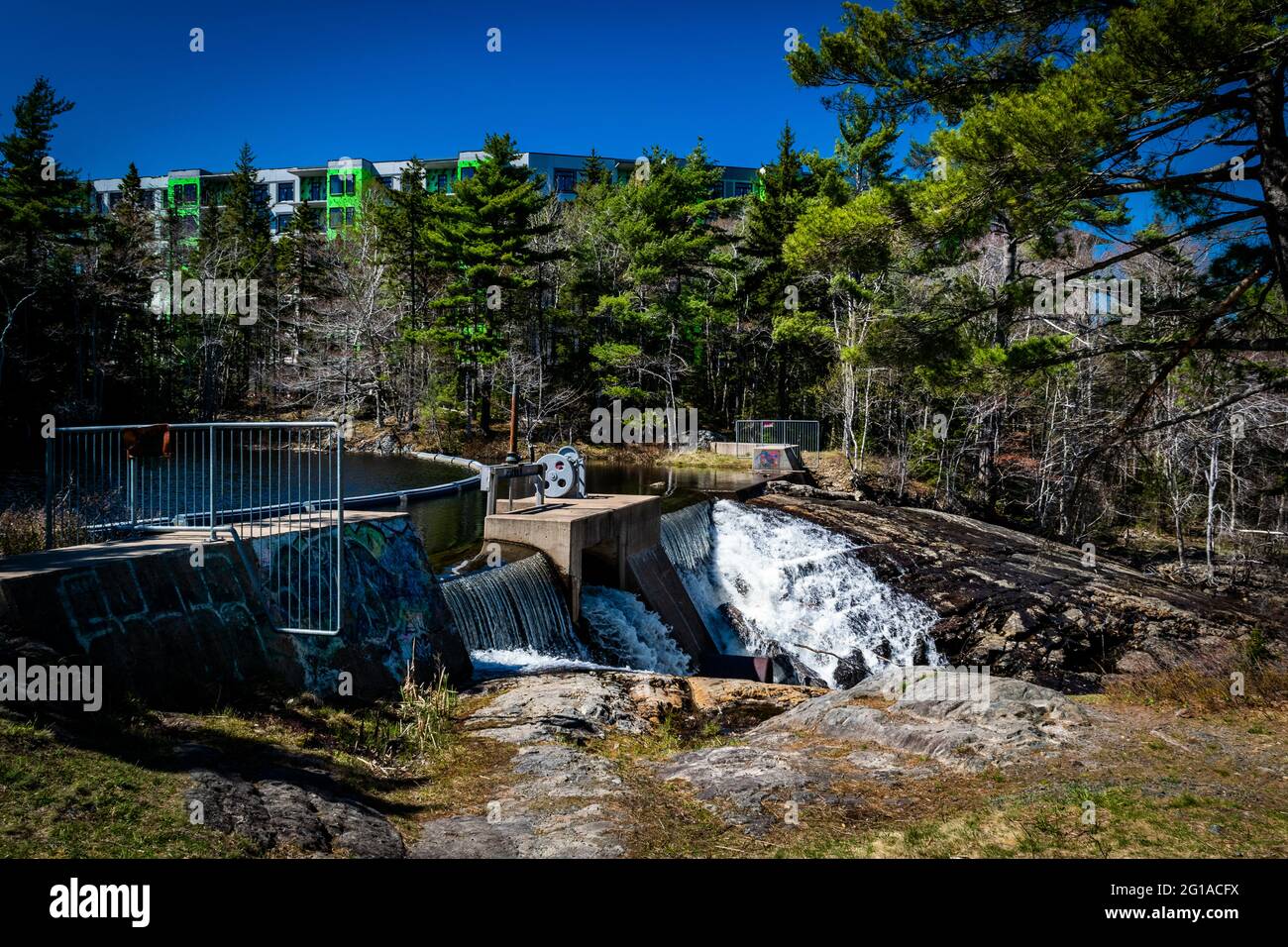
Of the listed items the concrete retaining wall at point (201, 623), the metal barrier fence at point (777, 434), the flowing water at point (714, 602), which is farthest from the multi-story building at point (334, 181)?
the concrete retaining wall at point (201, 623)

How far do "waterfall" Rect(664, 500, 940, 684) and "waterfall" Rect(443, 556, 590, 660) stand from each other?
5.57 m

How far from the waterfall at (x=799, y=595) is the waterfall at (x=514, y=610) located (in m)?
5.57

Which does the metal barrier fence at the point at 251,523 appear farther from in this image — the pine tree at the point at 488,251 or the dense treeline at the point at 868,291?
the pine tree at the point at 488,251

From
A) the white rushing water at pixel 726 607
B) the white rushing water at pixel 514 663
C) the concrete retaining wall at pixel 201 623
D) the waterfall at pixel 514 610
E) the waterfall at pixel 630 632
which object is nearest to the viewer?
the concrete retaining wall at pixel 201 623

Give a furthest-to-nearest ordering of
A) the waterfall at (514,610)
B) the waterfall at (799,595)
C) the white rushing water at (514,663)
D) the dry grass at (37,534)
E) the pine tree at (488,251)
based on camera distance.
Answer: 1. the pine tree at (488,251)
2. the waterfall at (799,595)
3. the waterfall at (514,610)
4. the white rushing water at (514,663)
5. the dry grass at (37,534)

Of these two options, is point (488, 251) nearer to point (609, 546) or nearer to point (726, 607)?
point (726, 607)

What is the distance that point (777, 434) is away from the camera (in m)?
39.4

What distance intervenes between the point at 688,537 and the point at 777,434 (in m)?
19.8

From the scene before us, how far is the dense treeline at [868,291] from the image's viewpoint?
32.2ft

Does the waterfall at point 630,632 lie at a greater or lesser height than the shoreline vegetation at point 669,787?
lesser

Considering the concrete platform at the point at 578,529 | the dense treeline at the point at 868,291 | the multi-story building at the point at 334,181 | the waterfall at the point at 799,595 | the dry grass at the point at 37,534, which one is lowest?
the waterfall at the point at 799,595

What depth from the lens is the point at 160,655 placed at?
23.0 feet

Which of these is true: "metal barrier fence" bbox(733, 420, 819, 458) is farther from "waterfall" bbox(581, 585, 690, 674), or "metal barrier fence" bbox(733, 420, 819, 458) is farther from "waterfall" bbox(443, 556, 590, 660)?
"waterfall" bbox(443, 556, 590, 660)
